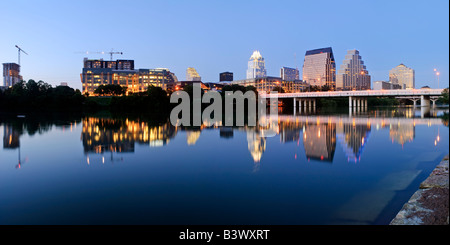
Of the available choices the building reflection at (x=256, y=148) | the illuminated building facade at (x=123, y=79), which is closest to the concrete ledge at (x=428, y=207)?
the building reflection at (x=256, y=148)

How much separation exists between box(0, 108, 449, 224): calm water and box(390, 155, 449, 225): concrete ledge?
500 millimetres

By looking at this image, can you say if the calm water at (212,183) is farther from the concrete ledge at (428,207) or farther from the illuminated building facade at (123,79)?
the illuminated building facade at (123,79)

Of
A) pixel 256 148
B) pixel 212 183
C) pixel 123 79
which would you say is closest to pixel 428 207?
pixel 212 183

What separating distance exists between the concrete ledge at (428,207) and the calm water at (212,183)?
0.50m

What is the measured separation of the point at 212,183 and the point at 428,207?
6.06 metres

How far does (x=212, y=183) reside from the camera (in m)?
10.1

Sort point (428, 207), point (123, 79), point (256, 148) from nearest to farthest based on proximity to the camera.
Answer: point (428, 207) → point (256, 148) → point (123, 79)

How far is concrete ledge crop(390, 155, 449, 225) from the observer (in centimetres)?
589

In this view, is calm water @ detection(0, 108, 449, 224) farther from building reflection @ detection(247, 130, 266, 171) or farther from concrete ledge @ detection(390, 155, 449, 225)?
concrete ledge @ detection(390, 155, 449, 225)

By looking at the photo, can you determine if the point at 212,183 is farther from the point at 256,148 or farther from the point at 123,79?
the point at 123,79

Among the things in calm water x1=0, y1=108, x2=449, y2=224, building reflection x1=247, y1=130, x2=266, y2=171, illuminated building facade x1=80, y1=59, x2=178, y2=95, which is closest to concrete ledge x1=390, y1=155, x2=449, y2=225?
calm water x1=0, y1=108, x2=449, y2=224

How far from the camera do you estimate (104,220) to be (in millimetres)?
7031

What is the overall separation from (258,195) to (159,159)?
7.22 metres
